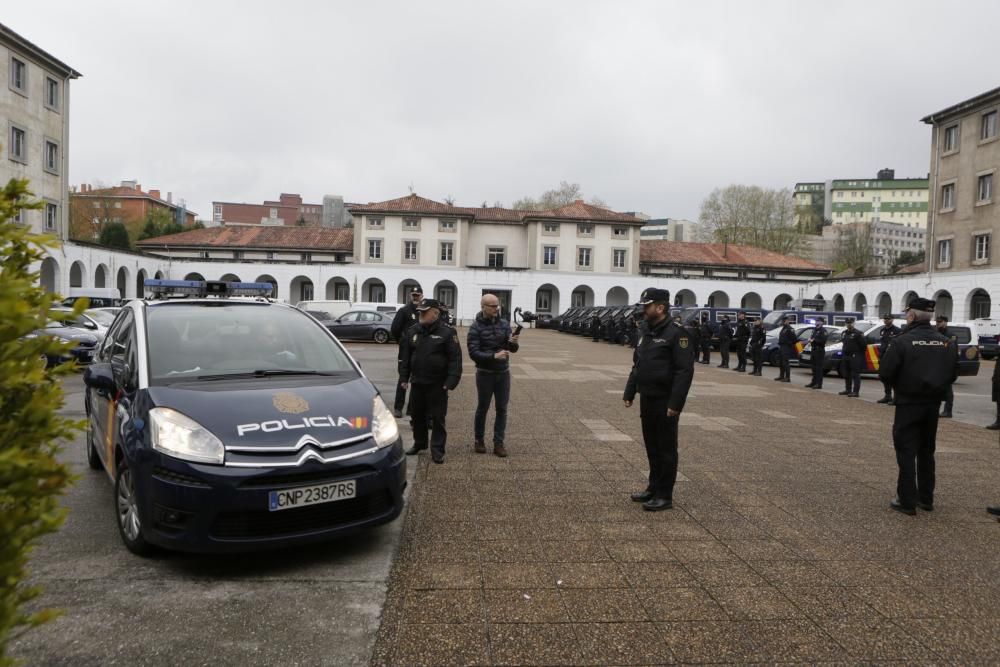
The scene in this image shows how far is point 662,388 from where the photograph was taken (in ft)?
18.7

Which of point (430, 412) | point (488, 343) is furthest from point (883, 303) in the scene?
point (430, 412)

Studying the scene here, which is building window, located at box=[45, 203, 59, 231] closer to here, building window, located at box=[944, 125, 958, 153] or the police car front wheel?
the police car front wheel

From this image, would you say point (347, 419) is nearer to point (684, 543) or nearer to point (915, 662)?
point (684, 543)

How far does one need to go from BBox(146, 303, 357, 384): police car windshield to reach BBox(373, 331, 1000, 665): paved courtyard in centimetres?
144

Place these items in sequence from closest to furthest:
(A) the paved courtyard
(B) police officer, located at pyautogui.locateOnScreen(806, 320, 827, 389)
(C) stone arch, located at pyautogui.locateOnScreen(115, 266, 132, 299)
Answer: (A) the paved courtyard < (B) police officer, located at pyautogui.locateOnScreen(806, 320, 827, 389) < (C) stone arch, located at pyautogui.locateOnScreen(115, 266, 132, 299)

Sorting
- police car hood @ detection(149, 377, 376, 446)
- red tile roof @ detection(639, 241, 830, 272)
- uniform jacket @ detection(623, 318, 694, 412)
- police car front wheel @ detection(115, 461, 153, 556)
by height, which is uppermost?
red tile roof @ detection(639, 241, 830, 272)

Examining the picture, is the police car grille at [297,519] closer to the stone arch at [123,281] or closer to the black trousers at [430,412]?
the black trousers at [430,412]

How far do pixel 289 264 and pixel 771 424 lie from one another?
5144 centimetres

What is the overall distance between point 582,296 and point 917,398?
2198 inches

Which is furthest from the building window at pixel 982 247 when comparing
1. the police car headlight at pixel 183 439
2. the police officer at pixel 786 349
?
the police car headlight at pixel 183 439

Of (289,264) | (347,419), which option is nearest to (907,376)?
(347,419)

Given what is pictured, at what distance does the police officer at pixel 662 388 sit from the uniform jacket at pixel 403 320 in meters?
4.58

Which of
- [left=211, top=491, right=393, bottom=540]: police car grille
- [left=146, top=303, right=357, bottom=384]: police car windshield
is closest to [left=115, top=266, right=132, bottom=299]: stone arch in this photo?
[left=146, top=303, right=357, bottom=384]: police car windshield

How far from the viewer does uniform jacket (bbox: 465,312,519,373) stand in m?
7.62
